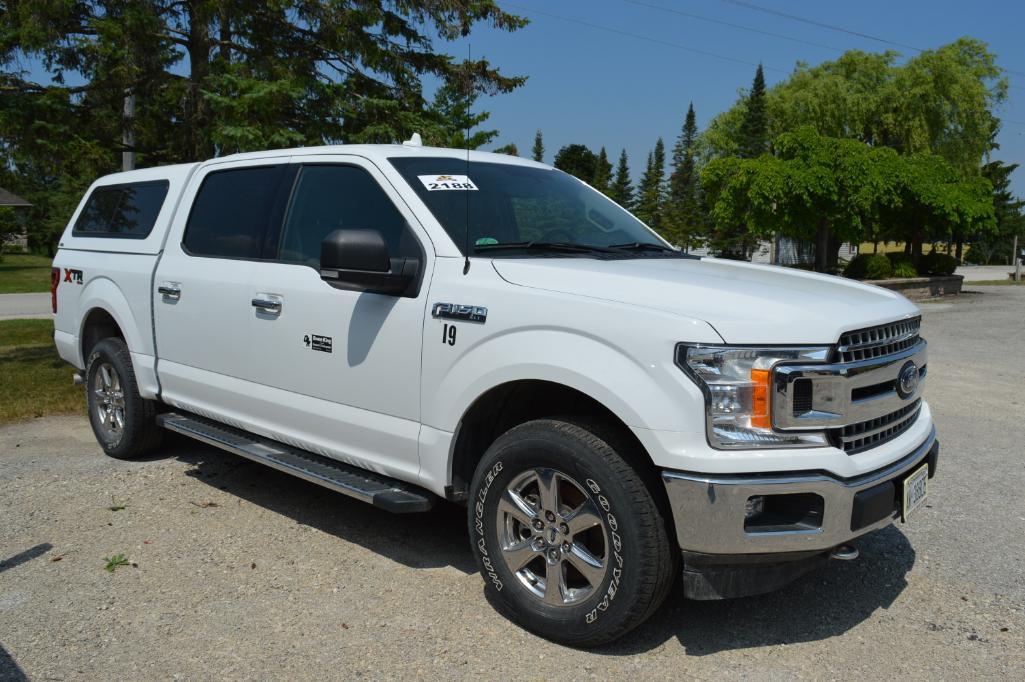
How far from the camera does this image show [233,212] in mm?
5156

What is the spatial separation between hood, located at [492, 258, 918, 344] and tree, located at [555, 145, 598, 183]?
282 feet

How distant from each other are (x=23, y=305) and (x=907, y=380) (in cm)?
1995

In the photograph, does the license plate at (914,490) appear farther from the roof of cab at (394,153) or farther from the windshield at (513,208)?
the roof of cab at (394,153)

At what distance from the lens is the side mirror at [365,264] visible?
3760 millimetres

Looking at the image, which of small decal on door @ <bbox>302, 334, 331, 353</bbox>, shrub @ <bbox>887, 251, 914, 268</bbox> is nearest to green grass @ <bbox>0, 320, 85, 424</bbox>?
small decal on door @ <bbox>302, 334, 331, 353</bbox>

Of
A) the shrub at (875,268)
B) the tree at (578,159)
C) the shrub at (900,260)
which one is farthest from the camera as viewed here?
the tree at (578,159)

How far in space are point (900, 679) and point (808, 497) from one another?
829 millimetres

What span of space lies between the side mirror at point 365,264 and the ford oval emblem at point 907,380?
2.11m

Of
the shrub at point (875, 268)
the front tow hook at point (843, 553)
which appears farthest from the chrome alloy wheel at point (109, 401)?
the shrub at point (875, 268)

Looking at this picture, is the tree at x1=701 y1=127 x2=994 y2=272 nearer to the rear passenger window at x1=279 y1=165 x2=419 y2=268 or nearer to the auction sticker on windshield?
the auction sticker on windshield

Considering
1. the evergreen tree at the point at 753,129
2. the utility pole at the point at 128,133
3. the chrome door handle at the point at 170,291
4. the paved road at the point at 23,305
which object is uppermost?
the evergreen tree at the point at 753,129

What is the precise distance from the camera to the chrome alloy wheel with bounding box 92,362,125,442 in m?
6.05

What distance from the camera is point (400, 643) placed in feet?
11.6

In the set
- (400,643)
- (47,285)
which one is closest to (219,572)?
(400,643)
